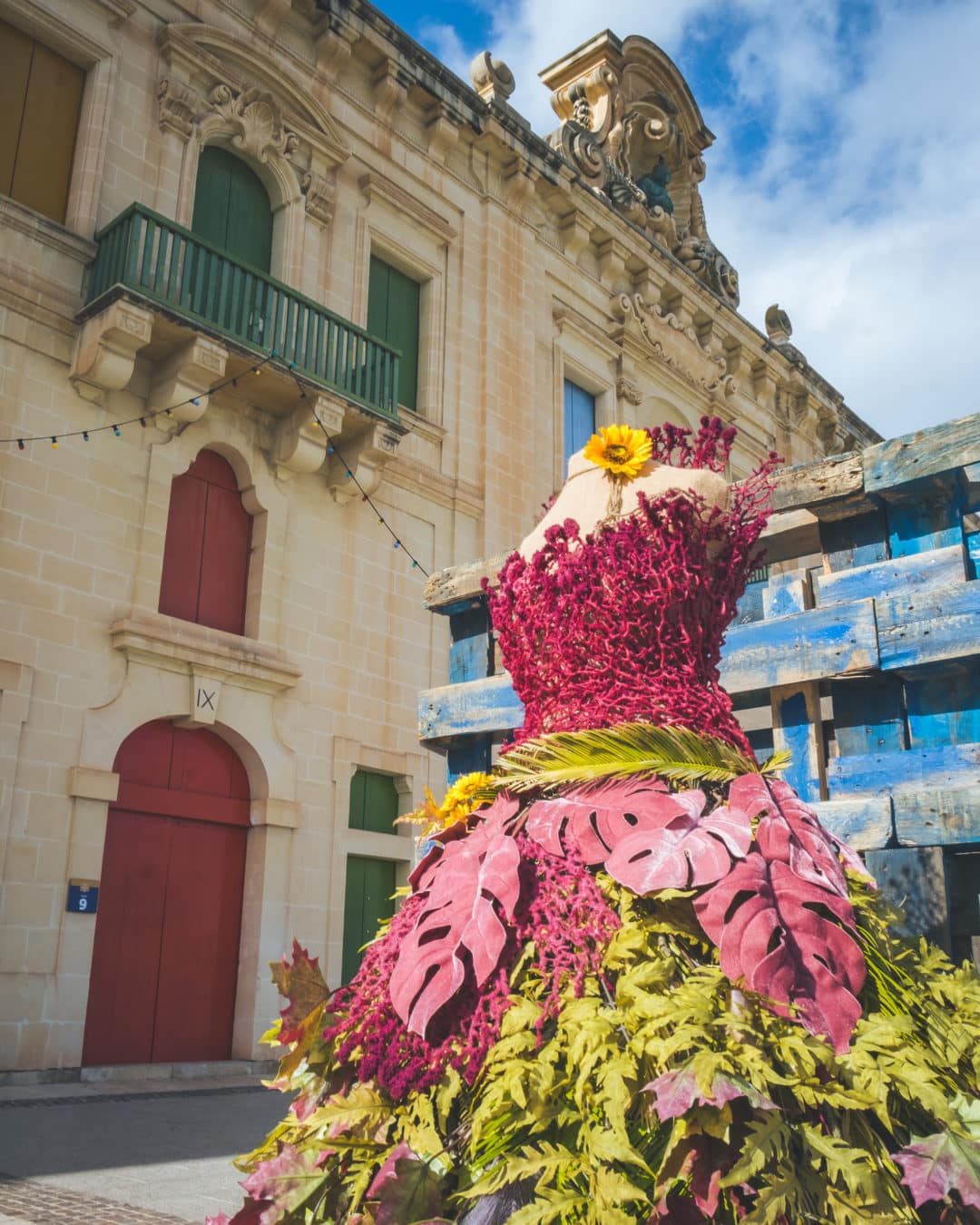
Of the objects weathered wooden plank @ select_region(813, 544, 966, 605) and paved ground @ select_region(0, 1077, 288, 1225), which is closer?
weathered wooden plank @ select_region(813, 544, 966, 605)

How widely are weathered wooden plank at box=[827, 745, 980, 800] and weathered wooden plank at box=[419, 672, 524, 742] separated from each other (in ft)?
3.32

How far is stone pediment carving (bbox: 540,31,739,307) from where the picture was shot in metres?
16.6

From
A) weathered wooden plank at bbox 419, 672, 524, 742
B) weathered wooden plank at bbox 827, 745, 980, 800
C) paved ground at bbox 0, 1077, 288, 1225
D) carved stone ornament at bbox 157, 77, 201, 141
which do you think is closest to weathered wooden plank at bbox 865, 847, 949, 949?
weathered wooden plank at bbox 827, 745, 980, 800

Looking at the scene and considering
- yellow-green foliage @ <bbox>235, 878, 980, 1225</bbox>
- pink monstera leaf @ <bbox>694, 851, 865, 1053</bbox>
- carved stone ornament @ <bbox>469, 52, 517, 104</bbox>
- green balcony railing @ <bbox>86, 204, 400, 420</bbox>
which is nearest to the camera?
yellow-green foliage @ <bbox>235, 878, 980, 1225</bbox>

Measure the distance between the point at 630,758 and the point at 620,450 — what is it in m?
0.73

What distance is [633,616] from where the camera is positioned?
210cm

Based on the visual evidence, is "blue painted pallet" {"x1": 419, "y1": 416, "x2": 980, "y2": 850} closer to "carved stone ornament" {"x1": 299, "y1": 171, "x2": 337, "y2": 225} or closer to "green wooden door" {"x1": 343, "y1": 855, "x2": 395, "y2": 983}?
"green wooden door" {"x1": 343, "y1": 855, "x2": 395, "y2": 983}

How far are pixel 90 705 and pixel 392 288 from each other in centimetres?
666

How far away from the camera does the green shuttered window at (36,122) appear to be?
9.53m

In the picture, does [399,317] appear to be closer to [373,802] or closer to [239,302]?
[239,302]

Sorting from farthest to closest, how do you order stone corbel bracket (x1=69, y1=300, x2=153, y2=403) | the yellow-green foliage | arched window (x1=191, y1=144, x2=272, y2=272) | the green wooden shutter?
1. arched window (x1=191, y1=144, x2=272, y2=272)
2. the green wooden shutter
3. stone corbel bracket (x1=69, y1=300, x2=153, y2=403)
4. the yellow-green foliage

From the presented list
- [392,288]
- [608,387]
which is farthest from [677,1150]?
[608,387]

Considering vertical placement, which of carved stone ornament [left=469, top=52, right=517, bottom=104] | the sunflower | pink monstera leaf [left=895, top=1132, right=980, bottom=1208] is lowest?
pink monstera leaf [left=895, top=1132, right=980, bottom=1208]

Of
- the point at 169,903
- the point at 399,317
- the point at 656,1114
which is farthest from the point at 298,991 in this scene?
the point at 399,317
